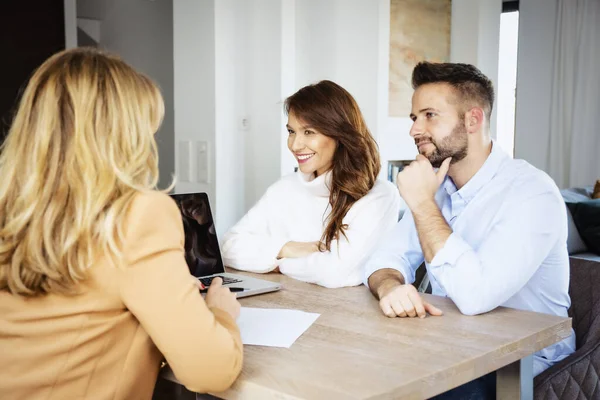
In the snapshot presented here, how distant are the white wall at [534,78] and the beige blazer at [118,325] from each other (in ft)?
21.0

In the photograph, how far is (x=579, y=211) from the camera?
162 inches

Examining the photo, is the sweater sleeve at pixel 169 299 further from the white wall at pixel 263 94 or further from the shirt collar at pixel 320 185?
the white wall at pixel 263 94

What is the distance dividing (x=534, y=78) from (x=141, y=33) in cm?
401

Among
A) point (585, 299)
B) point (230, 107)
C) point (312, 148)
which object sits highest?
point (230, 107)

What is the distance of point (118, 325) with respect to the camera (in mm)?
1165

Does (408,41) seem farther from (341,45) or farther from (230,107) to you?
(230,107)

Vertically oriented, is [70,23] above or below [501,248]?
above

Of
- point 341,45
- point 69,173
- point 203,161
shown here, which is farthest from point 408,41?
point 69,173

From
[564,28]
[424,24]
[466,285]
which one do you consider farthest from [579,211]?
[564,28]

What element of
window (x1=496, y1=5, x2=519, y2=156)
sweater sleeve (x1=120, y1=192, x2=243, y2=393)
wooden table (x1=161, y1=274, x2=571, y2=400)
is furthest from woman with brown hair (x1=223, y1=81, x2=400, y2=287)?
window (x1=496, y1=5, x2=519, y2=156)

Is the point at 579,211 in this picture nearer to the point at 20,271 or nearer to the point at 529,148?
the point at 529,148

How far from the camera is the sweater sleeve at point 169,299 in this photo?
3.64ft

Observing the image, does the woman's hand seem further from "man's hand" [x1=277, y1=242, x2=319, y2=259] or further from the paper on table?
"man's hand" [x1=277, y1=242, x2=319, y2=259]

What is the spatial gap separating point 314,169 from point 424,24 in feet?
8.93
